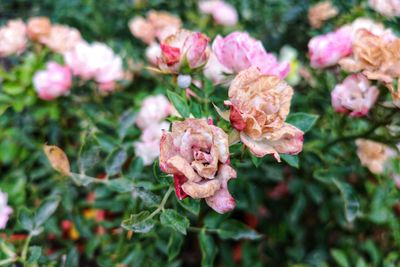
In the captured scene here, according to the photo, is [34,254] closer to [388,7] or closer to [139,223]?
[139,223]

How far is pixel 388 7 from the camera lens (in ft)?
4.36

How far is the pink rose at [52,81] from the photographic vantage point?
4.50 feet

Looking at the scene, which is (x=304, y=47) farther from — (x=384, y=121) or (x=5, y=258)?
(x=5, y=258)

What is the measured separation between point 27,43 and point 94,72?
350 mm

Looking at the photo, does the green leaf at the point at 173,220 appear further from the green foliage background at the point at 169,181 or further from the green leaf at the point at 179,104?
the green leaf at the point at 179,104

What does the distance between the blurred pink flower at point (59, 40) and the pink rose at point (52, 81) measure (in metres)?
Result: 0.13

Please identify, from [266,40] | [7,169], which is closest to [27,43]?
[7,169]

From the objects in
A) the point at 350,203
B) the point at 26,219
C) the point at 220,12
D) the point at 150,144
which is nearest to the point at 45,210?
the point at 26,219

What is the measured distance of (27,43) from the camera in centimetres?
162

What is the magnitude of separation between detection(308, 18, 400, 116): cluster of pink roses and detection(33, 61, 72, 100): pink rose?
725mm

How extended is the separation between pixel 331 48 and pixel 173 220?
0.55 metres

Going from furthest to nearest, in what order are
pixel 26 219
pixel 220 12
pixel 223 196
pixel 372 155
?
1. pixel 220 12
2. pixel 372 155
3. pixel 26 219
4. pixel 223 196

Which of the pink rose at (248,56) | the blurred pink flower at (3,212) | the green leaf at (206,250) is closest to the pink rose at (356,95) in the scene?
the pink rose at (248,56)

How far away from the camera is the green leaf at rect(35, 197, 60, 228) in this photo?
45.2 inches
